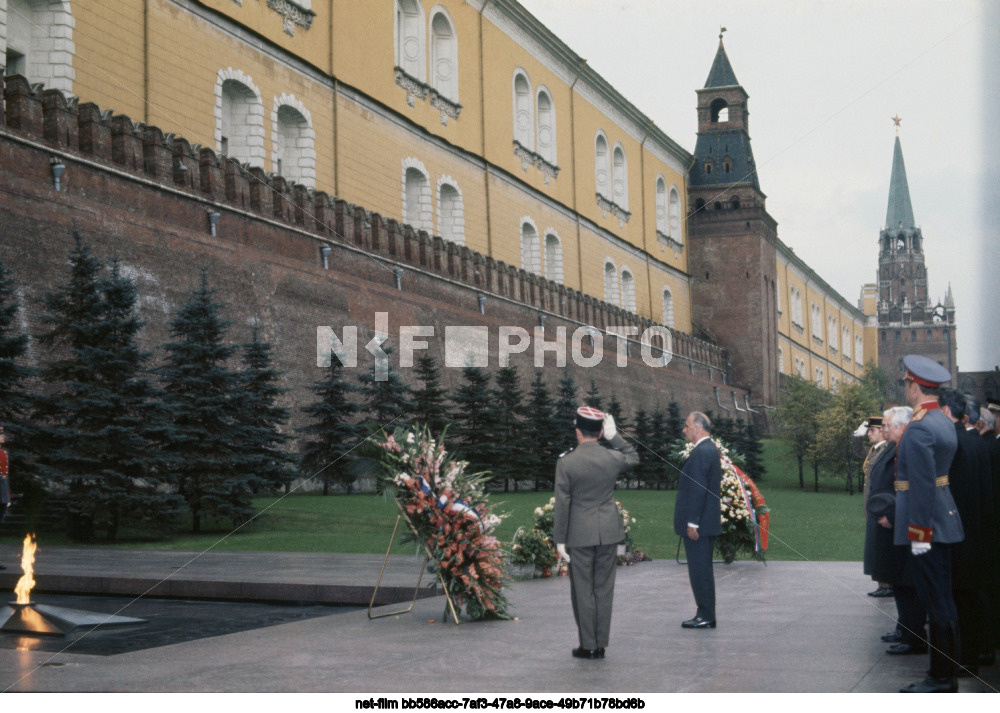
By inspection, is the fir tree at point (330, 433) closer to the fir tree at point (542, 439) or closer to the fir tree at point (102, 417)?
the fir tree at point (542, 439)

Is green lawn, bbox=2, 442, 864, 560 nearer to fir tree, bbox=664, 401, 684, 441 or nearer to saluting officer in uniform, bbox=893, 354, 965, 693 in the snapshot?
saluting officer in uniform, bbox=893, 354, 965, 693

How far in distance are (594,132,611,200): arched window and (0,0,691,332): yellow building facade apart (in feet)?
0.21

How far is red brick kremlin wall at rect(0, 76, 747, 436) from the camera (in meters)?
13.0

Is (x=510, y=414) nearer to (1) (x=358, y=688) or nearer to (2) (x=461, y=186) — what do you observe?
(2) (x=461, y=186)

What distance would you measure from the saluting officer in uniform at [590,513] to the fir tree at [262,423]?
814 centimetres

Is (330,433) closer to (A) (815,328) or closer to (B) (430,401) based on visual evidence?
(B) (430,401)

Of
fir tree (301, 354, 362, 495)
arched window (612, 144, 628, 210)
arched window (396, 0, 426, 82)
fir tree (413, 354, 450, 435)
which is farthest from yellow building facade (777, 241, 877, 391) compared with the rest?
fir tree (301, 354, 362, 495)

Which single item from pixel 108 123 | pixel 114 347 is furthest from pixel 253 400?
pixel 108 123

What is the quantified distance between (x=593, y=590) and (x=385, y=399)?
12.9 metres

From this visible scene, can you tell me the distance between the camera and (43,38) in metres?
14.8

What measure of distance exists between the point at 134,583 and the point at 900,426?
17.9 feet

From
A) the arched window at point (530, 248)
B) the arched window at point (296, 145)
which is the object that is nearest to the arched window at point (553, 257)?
the arched window at point (530, 248)

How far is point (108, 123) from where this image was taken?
14.4 metres

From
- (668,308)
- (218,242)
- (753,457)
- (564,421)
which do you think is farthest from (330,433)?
(668,308)
